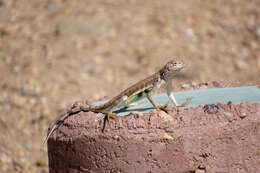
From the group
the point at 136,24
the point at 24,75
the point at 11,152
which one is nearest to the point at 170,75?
the point at 11,152

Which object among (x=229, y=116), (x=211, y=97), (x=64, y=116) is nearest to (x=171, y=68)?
(x=211, y=97)

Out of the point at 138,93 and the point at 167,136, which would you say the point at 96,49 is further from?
the point at 167,136

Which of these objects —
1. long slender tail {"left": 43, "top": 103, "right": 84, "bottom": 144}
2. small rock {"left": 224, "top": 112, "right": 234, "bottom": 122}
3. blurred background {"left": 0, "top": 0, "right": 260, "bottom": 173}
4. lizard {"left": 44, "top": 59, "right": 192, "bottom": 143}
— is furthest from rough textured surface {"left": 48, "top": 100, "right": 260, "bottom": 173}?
blurred background {"left": 0, "top": 0, "right": 260, "bottom": 173}

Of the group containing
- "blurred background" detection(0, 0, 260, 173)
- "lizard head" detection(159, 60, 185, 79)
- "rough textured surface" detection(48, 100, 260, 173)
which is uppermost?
"blurred background" detection(0, 0, 260, 173)

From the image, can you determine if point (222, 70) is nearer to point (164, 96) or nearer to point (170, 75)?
point (164, 96)

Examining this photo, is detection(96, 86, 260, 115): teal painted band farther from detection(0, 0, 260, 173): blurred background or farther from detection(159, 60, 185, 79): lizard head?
detection(0, 0, 260, 173): blurred background

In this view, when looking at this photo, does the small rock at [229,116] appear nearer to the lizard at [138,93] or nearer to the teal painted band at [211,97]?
the teal painted band at [211,97]
